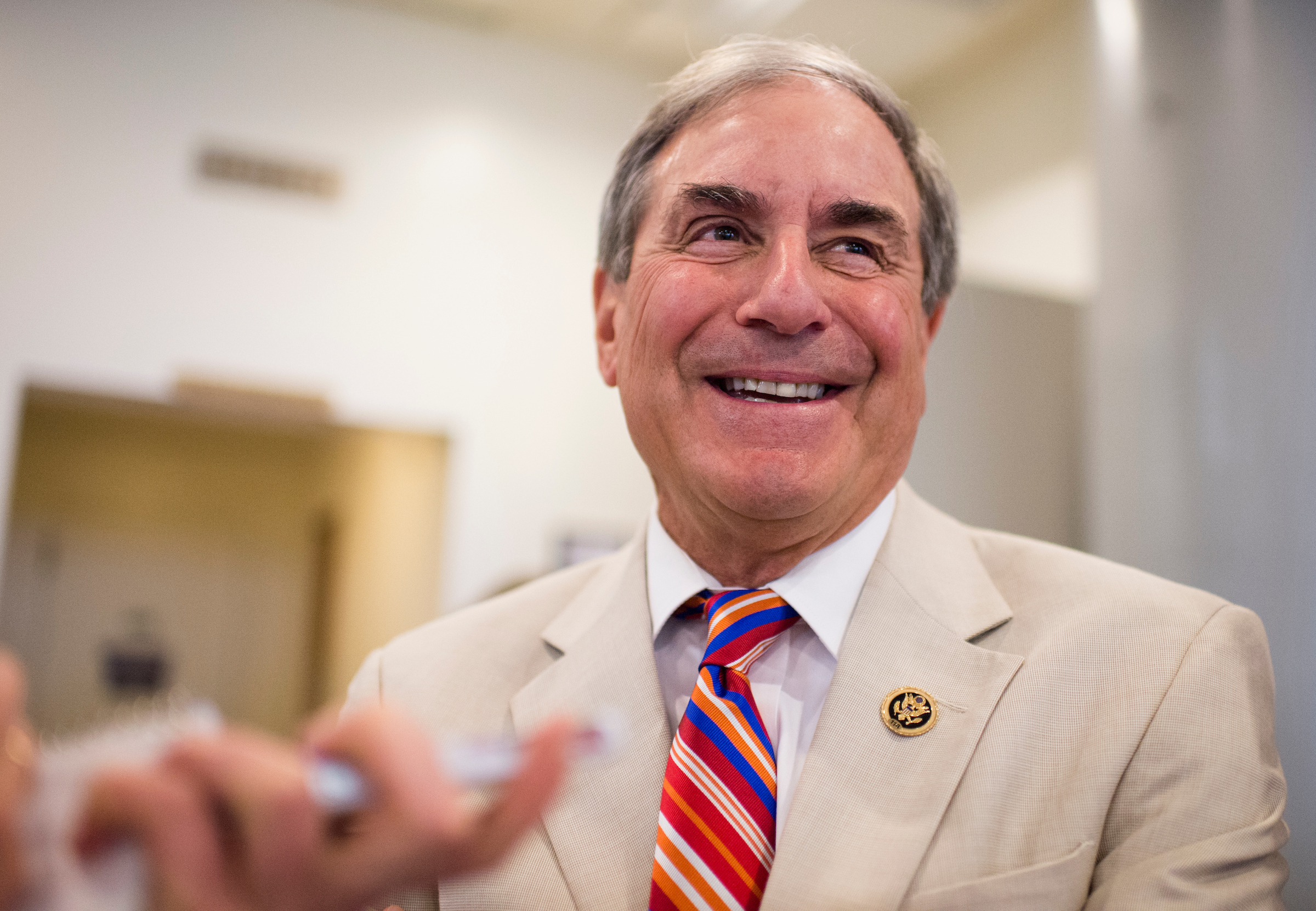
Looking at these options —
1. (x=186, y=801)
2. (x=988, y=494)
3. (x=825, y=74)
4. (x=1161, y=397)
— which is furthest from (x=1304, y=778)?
(x=988, y=494)

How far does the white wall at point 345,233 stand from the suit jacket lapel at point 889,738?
9.47 ft

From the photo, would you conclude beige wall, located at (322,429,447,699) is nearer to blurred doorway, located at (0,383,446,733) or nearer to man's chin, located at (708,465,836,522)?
blurred doorway, located at (0,383,446,733)

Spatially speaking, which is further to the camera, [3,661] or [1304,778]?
[1304,778]

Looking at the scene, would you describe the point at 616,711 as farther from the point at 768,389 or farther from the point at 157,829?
the point at 157,829

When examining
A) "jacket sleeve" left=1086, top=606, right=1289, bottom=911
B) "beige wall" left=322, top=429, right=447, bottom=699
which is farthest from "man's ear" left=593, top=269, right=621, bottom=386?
"beige wall" left=322, top=429, right=447, bottom=699

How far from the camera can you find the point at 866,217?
1.18m

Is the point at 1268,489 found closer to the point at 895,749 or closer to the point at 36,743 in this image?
the point at 895,749

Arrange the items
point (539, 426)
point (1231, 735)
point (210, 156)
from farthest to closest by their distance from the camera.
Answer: point (539, 426)
point (210, 156)
point (1231, 735)

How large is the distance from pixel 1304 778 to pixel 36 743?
50.6 inches

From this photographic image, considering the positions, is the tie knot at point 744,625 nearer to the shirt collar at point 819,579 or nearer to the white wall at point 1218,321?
the shirt collar at point 819,579

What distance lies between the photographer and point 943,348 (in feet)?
8.92

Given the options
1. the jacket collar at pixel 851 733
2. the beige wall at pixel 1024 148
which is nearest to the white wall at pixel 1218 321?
the jacket collar at pixel 851 733

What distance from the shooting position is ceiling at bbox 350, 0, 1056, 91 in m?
3.63

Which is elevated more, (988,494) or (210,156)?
(210,156)
